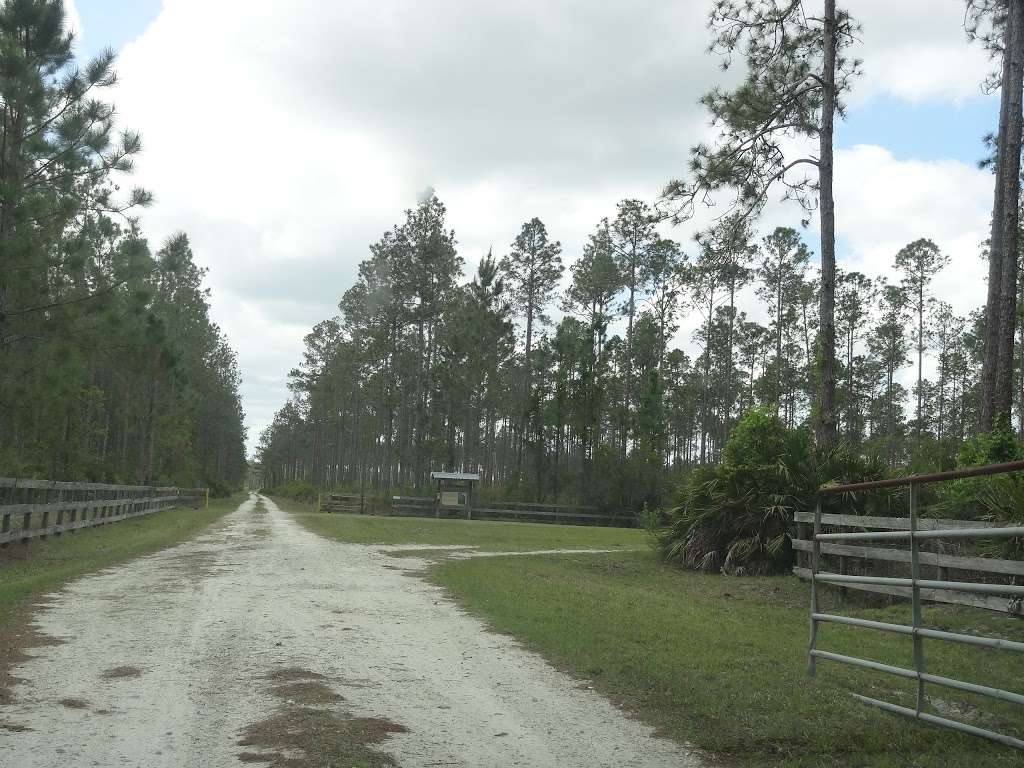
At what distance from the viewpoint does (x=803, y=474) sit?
14.8m

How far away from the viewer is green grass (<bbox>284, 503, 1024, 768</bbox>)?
190 inches

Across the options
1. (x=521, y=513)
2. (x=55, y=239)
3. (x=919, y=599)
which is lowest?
(x=521, y=513)

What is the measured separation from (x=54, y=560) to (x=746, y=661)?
12.3 meters

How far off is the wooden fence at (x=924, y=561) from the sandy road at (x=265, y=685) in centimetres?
299

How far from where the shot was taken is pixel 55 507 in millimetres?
17062

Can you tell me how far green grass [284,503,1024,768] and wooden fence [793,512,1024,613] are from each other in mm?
470

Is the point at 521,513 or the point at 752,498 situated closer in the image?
the point at 752,498

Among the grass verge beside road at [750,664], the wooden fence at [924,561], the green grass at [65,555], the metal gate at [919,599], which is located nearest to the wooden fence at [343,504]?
the green grass at [65,555]

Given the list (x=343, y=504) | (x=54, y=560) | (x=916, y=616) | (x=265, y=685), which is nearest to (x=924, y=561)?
(x=916, y=616)

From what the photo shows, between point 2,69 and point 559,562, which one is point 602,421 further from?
point 2,69

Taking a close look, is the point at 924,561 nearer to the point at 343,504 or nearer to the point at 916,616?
the point at 916,616

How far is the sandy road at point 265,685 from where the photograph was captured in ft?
14.8

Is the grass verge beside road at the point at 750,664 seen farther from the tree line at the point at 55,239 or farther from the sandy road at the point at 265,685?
the tree line at the point at 55,239

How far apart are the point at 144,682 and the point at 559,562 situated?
11.7 m
